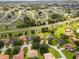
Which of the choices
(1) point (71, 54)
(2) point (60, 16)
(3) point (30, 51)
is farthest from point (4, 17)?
(1) point (71, 54)

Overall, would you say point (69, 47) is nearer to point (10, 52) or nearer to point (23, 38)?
point (23, 38)

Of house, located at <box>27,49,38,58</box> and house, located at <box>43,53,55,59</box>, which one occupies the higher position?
house, located at <box>27,49,38,58</box>

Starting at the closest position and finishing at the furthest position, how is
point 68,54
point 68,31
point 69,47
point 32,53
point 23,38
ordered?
point 32,53 < point 68,54 < point 69,47 < point 23,38 < point 68,31

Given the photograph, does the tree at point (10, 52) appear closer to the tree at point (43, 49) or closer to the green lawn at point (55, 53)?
the tree at point (43, 49)

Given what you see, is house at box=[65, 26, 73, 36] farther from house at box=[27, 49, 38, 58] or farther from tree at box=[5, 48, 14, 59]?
tree at box=[5, 48, 14, 59]

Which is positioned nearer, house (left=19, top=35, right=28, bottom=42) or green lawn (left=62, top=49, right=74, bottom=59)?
green lawn (left=62, top=49, right=74, bottom=59)

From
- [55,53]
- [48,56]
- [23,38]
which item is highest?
[23,38]

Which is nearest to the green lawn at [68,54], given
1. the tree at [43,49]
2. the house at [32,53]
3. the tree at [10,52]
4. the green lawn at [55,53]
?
the green lawn at [55,53]

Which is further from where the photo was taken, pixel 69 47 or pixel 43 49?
pixel 69 47

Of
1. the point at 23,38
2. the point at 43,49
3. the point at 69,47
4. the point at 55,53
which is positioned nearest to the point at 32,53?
the point at 43,49

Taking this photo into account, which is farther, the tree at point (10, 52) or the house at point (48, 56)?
the tree at point (10, 52)

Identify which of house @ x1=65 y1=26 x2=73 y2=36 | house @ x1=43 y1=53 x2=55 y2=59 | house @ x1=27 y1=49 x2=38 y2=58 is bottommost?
house @ x1=43 y1=53 x2=55 y2=59

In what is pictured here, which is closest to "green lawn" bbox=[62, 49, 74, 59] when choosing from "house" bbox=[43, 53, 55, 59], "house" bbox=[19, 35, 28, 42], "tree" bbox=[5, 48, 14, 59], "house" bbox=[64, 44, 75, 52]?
"house" bbox=[64, 44, 75, 52]
